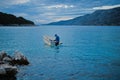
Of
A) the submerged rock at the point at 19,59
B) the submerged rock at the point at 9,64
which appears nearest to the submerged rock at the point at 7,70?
the submerged rock at the point at 9,64

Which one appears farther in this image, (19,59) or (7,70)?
(19,59)

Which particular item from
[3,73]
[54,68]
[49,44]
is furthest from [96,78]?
[49,44]

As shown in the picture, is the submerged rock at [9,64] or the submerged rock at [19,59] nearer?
the submerged rock at [9,64]

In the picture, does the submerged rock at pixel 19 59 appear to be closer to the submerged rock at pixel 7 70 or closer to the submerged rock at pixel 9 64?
the submerged rock at pixel 9 64

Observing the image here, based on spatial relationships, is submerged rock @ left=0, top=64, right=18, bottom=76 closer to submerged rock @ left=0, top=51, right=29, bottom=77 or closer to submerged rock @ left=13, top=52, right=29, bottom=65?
submerged rock @ left=0, top=51, right=29, bottom=77

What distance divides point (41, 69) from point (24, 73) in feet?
9.51

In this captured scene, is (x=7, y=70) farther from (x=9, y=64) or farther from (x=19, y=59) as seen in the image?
(x=19, y=59)

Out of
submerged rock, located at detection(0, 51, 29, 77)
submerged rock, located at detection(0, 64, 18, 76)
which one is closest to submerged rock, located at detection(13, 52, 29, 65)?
submerged rock, located at detection(0, 51, 29, 77)

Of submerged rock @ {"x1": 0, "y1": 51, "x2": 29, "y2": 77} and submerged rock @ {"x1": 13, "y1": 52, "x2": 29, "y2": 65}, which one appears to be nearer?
submerged rock @ {"x1": 0, "y1": 51, "x2": 29, "y2": 77}

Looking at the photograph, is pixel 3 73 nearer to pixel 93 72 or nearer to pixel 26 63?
pixel 26 63

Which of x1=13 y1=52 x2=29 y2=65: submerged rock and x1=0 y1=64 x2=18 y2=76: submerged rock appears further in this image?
x1=13 y1=52 x2=29 y2=65: submerged rock

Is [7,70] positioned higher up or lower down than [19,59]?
higher up

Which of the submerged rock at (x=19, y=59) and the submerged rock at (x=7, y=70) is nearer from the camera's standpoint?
the submerged rock at (x=7, y=70)

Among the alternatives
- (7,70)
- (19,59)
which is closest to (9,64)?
(19,59)
